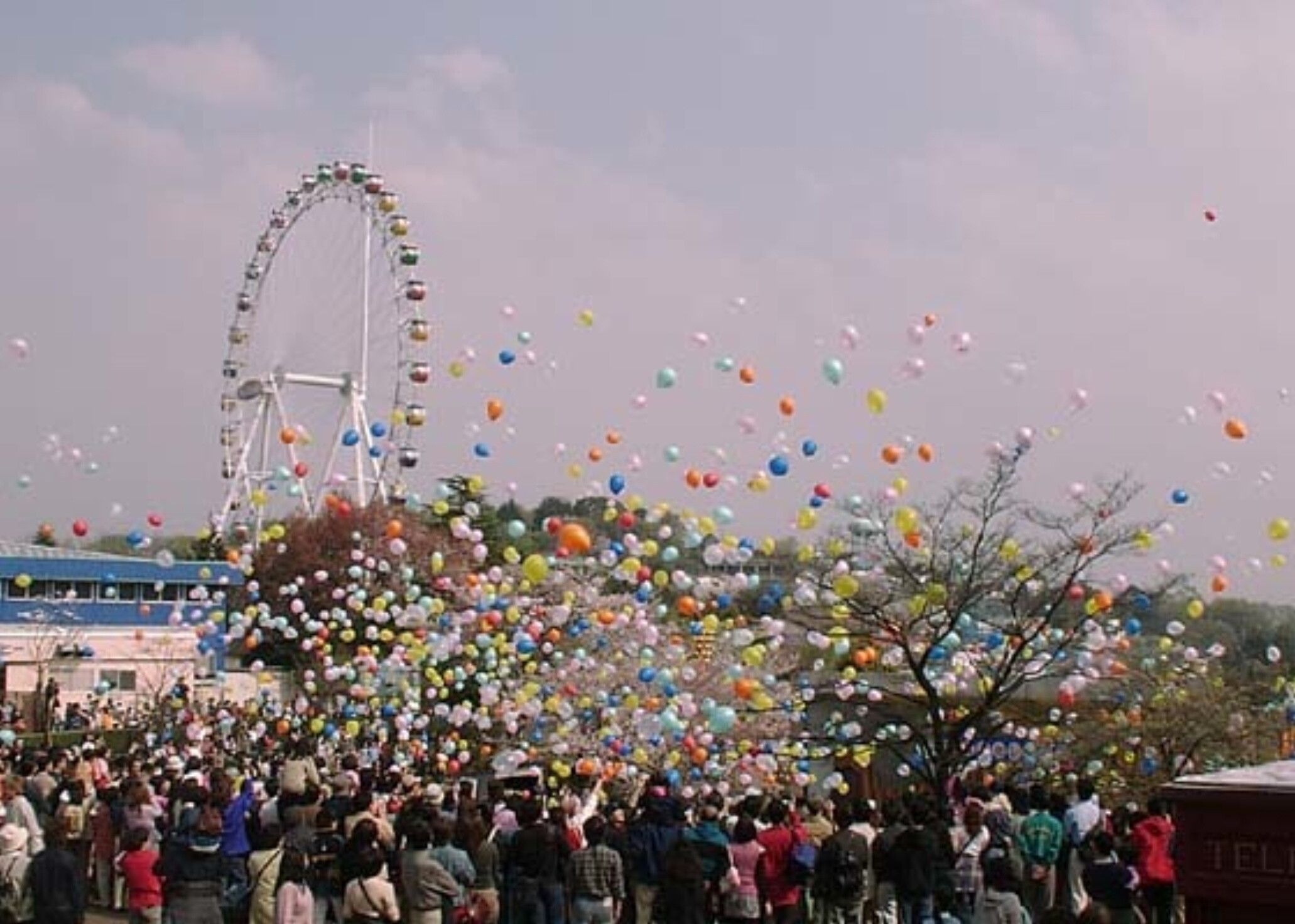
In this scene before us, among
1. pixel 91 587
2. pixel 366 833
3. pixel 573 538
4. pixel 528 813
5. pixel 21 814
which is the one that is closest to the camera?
pixel 366 833

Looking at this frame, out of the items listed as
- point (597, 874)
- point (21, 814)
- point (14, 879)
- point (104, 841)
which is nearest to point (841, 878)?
point (597, 874)

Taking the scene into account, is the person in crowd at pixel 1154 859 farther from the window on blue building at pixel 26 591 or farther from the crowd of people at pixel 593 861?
the window on blue building at pixel 26 591

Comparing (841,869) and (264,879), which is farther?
(841,869)

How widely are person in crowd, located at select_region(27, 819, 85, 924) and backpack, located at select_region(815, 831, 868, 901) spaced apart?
3.29 metres

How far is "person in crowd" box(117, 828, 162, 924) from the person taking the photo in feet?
23.9

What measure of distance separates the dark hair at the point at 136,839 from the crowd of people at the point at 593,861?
0.01m

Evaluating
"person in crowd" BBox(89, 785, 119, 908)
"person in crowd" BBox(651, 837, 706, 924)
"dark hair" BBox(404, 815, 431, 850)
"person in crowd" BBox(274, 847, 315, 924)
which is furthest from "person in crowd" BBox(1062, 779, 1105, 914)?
"person in crowd" BBox(89, 785, 119, 908)

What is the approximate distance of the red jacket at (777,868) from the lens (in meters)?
7.83

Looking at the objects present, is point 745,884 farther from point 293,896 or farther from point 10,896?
point 10,896

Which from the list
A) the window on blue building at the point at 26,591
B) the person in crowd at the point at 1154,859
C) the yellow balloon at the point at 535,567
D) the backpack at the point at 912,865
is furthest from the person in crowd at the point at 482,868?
the window on blue building at the point at 26,591

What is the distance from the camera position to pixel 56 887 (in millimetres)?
6887

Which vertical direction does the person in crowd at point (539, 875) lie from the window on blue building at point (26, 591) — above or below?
below

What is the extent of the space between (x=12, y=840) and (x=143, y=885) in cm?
64

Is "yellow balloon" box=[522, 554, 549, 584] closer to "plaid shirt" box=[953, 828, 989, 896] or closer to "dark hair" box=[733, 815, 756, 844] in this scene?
"dark hair" box=[733, 815, 756, 844]
